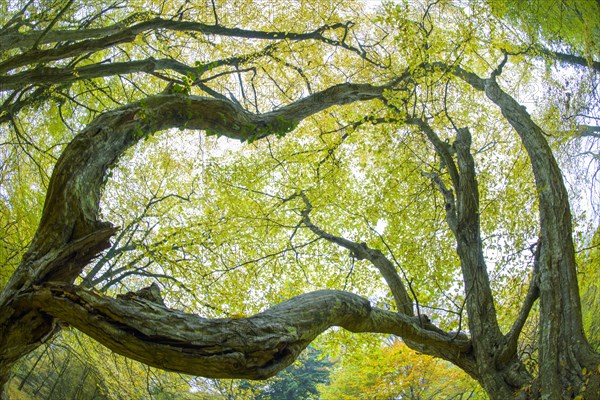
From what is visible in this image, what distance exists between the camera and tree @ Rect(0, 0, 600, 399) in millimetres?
2324

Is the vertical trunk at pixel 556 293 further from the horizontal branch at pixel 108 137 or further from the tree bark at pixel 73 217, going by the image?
the horizontal branch at pixel 108 137

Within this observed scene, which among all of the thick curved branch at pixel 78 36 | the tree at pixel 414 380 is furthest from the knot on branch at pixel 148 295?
the tree at pixel 414 380

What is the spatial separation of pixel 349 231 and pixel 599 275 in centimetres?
433

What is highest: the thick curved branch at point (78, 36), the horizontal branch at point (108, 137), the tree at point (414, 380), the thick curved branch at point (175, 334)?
the tree at point (414, 380)

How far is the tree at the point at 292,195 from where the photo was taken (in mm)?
2324

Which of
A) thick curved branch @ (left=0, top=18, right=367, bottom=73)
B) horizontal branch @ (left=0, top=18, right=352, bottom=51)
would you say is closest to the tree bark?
thick curved branch @ (left=0, top=18, right=367, bottom=73)

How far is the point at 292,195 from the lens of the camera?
6824 millimetres

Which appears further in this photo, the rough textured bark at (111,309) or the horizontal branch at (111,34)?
the horizontal branch at (111,34)

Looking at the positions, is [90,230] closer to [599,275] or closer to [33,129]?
[599,275]

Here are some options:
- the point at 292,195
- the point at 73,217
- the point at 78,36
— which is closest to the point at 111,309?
the point at 73,217

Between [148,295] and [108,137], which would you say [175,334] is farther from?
[108,137]

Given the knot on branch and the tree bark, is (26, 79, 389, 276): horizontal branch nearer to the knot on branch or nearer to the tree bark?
the tree bark

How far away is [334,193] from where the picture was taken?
304 inches

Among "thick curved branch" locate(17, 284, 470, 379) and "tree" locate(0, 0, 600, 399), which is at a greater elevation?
"tree" locate(0, 0, 600, 399)
